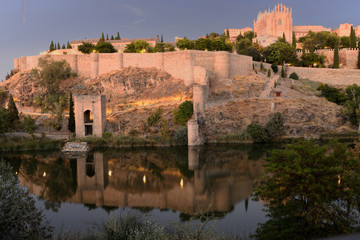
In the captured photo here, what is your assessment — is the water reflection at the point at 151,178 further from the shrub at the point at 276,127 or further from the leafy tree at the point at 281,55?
the leafy tree at the point at 281,55

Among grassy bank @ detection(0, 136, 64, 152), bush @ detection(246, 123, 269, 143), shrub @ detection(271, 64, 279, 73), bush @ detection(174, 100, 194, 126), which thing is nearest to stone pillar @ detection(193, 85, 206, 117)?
bush @ detection(174, 100, 194, 126)

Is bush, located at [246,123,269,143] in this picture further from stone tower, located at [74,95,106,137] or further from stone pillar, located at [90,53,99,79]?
stone pillar, located at [90,53,99,79]

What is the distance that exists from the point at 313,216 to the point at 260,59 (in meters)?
43.5

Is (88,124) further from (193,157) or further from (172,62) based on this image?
(172,62)

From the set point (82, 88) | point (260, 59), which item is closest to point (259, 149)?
point (82, 88)

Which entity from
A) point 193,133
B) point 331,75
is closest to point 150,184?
point 193,133

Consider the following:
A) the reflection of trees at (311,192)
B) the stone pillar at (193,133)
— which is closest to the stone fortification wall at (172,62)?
the stone pillar at (193,133)

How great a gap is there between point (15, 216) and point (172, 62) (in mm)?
30288

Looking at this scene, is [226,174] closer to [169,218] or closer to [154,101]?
[169,218]

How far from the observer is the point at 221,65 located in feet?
122

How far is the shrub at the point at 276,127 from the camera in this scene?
28016 mm

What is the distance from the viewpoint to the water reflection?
47.2ft

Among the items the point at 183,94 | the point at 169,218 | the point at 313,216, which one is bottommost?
the point at 169,218

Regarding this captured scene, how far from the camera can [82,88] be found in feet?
127
